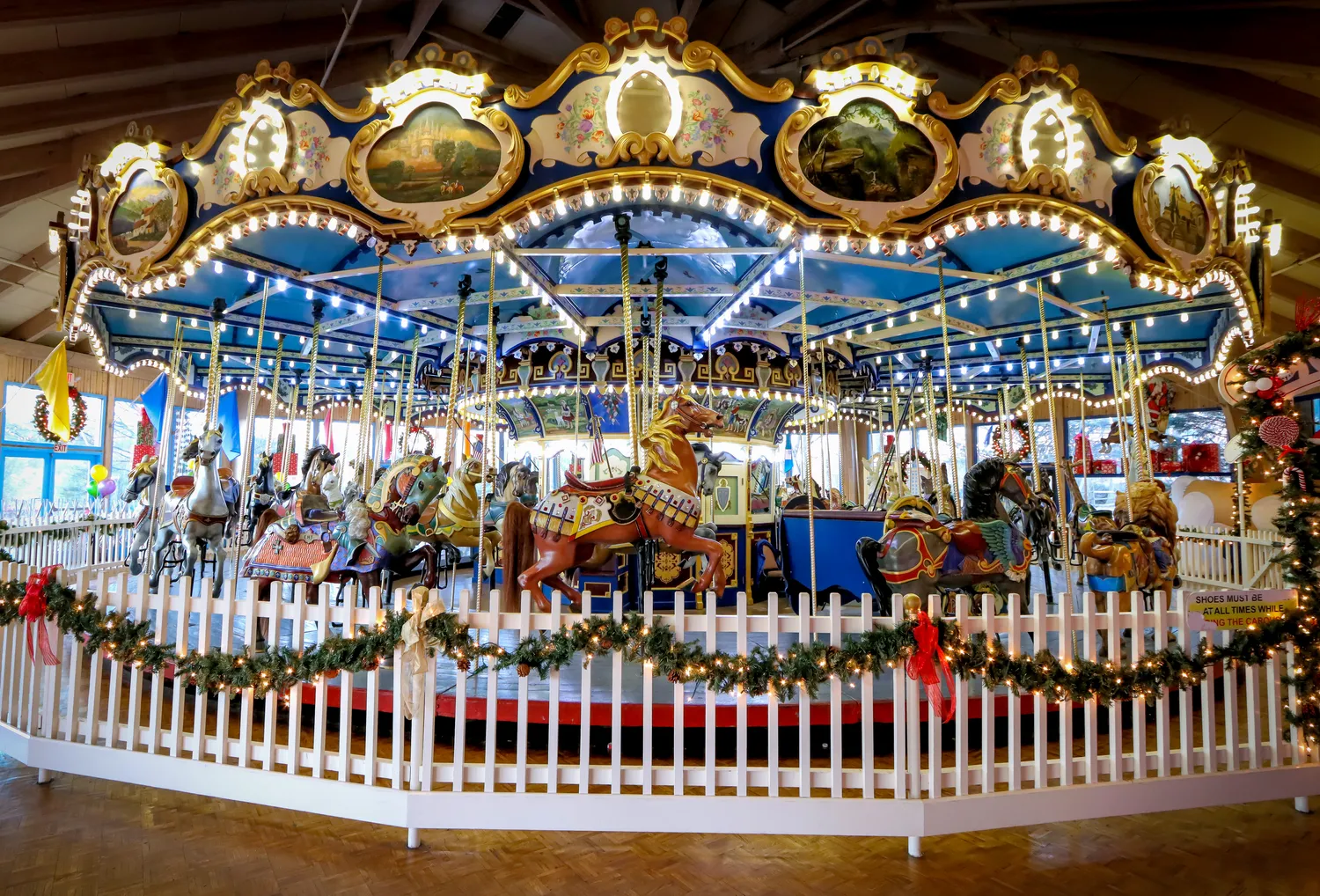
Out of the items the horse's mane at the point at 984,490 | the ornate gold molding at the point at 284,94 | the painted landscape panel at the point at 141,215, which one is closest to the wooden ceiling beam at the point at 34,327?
the painted landscape panel at the point at 141,215

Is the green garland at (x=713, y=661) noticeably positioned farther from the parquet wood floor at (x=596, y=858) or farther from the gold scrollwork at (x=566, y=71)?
the gold scrollwork at (x=566, y=71)

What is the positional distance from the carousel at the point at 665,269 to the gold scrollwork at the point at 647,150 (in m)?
0.02

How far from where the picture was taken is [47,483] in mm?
13750

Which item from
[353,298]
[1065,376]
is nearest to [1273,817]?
[353,298]

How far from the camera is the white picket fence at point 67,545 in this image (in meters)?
9.52

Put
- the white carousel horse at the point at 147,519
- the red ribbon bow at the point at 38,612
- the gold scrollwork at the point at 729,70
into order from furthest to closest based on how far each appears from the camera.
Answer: the white carousel horse at the point at 147,519
the gold scrollwork at the point at 729,70
the red ribbon bow at the point at 38,612

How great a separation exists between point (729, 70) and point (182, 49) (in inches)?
248

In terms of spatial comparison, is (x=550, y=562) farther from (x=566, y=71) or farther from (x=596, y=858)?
(x=566, y=71)

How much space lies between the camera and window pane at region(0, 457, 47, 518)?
1303 cm

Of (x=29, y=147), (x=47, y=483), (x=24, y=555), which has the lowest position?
(x=24, y=555)

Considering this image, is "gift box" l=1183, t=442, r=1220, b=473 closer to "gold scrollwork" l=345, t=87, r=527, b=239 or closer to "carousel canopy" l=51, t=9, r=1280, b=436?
"carousel canopy" l=51, t=9, r=1280, b=436

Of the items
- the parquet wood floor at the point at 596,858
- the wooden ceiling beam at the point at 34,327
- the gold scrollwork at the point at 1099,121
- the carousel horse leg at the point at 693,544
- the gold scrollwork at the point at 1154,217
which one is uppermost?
the wooden ceiling beam at the point at 34,327

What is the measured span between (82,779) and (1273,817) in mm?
5850

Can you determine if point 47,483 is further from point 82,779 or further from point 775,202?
point 775,202
